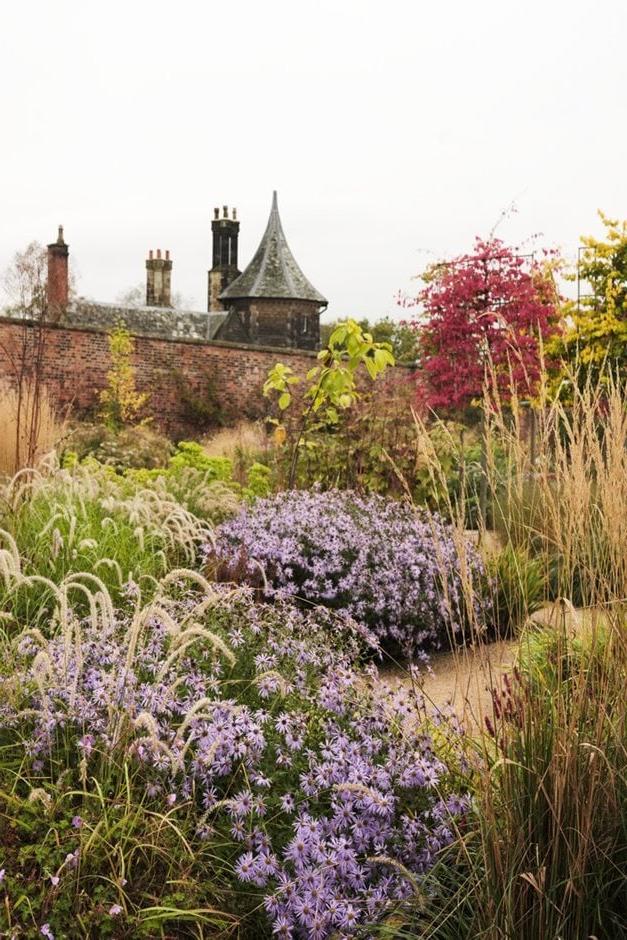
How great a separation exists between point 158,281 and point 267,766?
38.6m

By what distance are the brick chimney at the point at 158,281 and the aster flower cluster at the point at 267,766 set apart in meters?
37.9

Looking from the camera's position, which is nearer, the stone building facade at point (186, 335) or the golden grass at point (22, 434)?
the golden grass at point (22, 434)

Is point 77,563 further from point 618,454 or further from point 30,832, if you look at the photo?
point 618,454

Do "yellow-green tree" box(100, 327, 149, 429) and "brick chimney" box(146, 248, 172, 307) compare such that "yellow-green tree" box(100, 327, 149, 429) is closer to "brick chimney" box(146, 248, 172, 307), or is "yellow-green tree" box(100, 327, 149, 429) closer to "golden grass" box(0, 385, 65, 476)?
"golden grass" box(0, 385, 65, 476)

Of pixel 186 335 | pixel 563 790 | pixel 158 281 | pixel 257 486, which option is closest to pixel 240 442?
pixel 257 486

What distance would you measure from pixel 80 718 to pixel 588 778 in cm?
131

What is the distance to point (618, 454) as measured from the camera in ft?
7.07

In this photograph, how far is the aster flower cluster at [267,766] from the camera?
7.36 feet

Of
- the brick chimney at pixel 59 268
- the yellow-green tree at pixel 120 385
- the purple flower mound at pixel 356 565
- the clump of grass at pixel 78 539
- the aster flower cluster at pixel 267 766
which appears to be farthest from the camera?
the brick chimney at pixel 59 268

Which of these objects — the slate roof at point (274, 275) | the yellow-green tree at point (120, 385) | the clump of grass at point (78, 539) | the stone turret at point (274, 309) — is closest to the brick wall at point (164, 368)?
the yellow-green tree at point (120, 385)

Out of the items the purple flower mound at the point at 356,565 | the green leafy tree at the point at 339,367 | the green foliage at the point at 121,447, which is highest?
the green leafy tree at the point at 339,367

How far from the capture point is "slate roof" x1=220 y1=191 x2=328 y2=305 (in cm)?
3731

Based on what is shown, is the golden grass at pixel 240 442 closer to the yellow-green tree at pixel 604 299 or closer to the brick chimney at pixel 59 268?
the yellow-green tree at pixel 604 299

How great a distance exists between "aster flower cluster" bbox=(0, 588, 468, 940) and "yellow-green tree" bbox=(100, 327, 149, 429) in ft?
56.7
